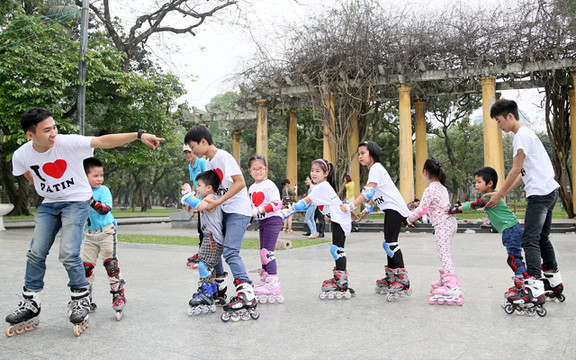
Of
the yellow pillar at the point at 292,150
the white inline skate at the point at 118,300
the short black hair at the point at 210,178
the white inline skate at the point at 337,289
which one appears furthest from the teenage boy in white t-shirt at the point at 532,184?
the yellow pillar at the point at 292,150

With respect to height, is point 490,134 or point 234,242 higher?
point 490,134

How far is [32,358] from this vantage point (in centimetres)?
271

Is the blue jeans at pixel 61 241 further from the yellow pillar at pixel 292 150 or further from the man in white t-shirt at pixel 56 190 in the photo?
the yellow pillar at pixel 292 150

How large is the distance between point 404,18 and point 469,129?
1933cm

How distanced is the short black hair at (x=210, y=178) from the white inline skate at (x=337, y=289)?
62.2 inches

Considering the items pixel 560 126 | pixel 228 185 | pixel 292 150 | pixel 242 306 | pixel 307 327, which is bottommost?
pixel 307 327

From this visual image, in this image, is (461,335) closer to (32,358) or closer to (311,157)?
(32,358)

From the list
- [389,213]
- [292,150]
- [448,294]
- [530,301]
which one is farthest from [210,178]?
[292,150]

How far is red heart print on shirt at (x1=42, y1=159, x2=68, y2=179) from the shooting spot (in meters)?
3.42

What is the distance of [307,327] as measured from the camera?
3.42 metres

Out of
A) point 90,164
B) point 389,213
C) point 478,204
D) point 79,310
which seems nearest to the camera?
point 79,310

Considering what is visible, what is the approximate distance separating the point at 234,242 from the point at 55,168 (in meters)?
1.61

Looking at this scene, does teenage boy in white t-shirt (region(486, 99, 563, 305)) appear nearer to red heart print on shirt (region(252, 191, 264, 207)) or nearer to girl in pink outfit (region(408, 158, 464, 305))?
girl in pink outfit (region(408, 158, 464, 305))

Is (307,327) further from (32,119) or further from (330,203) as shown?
(32,119)
